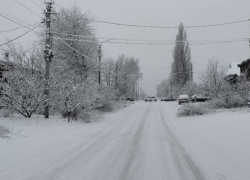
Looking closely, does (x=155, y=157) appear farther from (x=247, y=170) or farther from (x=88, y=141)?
(x=88, y=141)

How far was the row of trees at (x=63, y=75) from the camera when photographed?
38.3ft

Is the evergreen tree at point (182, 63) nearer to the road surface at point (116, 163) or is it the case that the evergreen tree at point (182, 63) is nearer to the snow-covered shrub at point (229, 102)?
the snow-covered shrub at point (229, 102)

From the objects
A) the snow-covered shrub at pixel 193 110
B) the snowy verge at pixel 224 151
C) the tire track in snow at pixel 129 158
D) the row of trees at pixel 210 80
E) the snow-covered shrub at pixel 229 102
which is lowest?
the tire track in snow at pixel 129 158

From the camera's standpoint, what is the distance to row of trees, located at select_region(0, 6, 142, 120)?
38.3ft

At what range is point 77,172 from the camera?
14.8ft

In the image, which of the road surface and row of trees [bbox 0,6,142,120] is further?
row of trees [bbox 0,6,142,120]

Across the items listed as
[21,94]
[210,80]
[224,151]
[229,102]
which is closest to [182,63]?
[210,80]

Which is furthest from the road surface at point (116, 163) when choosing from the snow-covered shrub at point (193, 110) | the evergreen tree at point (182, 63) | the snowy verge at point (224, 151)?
the evergreen tree at point (182, 63)

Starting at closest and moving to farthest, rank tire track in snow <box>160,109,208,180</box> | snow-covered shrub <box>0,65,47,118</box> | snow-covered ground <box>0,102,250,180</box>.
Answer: tire track in snow <box>160,109,208,180</box> < snow-covered ground <box>0,102,250,180</box> < snow-covered shrub <box>0,65,47,118</box>

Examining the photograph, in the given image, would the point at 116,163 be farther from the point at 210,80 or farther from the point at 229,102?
the point at 210,80

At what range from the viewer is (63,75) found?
1941 centimetres

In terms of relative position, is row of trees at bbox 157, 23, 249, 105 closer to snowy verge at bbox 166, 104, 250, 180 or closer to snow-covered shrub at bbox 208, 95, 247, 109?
snow-covered shrub at bbox 208, 95, 247, 109

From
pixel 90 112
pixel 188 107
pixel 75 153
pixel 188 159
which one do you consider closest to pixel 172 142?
pixel 188 159

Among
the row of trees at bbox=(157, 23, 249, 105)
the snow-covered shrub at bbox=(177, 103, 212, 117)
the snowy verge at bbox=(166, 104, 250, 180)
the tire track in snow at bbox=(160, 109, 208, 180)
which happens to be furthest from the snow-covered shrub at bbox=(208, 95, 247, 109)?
the tire track in snow at bbox=(160, 109, 208, 180)
